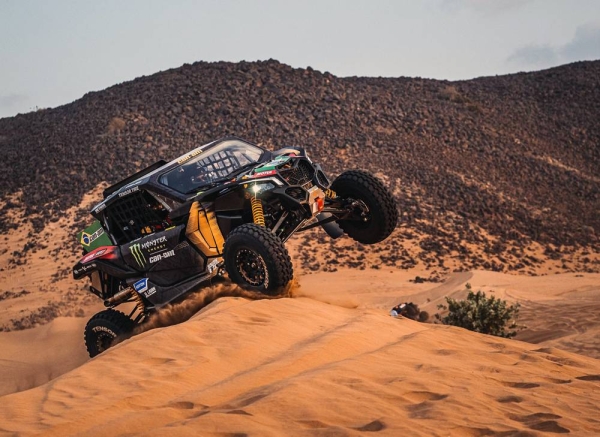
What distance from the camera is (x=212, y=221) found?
10.2 m

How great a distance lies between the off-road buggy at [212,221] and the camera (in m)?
9.60

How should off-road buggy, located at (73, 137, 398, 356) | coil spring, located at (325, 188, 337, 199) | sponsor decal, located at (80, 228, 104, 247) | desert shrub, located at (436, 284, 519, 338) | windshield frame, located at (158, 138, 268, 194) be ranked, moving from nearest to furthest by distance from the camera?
off-road buggy, located at (73, 137, 398, 356), windshield frame, located at (158, 138, 268, 194), coil spring, located at (325, 188, 337, 199), sponsor decal, located at (80, 228, 104, 247), desert shrub, located at (436, 284, 519, 338)

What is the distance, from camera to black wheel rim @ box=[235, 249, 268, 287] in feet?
30.9

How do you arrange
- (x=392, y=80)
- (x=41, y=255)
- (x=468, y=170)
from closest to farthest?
(x=41, y=255) < (x=468, y=170) < (x=392, y=80)

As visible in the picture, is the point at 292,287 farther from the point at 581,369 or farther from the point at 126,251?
the point at 581,369

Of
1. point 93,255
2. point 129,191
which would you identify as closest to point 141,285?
point 93,255

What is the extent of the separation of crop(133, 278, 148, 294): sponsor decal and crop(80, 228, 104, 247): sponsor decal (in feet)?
3.99

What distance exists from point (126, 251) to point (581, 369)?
20.3 feet

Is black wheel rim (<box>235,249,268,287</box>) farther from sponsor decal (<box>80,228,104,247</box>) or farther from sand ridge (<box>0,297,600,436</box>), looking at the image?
sponsor decal (<box>80,228,104,247</box>)

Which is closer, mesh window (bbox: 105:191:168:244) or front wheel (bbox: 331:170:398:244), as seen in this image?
mesh window (bbox: 105:191:168:244)

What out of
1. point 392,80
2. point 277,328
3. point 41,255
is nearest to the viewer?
point 277,328

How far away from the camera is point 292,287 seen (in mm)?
10102

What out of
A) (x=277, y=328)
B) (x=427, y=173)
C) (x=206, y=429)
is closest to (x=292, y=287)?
(x=277, y=328)

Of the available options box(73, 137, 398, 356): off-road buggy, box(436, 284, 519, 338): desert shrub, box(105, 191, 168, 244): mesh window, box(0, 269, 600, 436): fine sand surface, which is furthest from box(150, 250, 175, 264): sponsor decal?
box(436, 284, 519, 338): desert shrub
